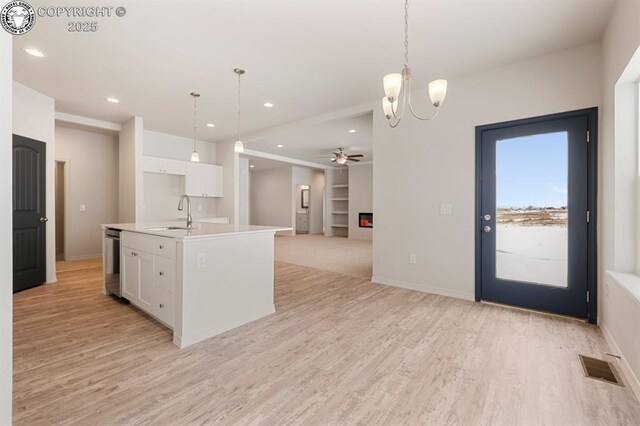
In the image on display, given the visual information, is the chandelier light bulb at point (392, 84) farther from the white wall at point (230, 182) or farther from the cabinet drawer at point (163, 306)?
the white wall at point (230, 182)

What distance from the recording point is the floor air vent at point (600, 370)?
198 cm

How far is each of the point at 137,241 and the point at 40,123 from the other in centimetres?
305

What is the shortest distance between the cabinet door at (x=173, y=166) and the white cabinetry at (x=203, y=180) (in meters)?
0.13

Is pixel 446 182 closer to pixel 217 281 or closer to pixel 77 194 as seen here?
pixel 217 281

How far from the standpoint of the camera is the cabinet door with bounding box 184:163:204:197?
22.1 ft

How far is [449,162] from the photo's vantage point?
380 cm

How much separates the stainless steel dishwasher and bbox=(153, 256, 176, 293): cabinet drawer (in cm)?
114

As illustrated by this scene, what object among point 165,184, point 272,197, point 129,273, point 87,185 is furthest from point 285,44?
point 272,197

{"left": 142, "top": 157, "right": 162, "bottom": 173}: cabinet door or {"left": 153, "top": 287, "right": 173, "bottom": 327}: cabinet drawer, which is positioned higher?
{"left": 142, "top": 157, "right": 162, "bottom": 173}: cabinet door

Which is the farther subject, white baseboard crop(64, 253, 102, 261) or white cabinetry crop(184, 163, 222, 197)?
white cabinetry crop(184, 163, 222, 197)

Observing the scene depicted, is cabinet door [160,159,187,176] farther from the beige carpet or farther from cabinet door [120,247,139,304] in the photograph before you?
cabinet door [120,247,139,304]

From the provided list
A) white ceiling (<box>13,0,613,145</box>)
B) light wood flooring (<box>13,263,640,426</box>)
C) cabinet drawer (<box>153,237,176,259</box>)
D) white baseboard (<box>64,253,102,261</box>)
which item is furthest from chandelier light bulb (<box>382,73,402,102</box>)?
white baseboard (<box>64,253,102,261</box>)

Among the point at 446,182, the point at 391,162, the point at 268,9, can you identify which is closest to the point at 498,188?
the point at 446,182

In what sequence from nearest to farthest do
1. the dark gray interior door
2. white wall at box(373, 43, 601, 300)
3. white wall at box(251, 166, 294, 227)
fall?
white wall at box(373, 43, 601, 300) < the dark gray interior door < white wall at box(251, 166, 294, 227)
